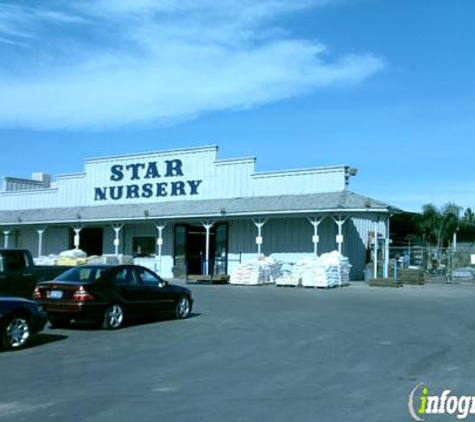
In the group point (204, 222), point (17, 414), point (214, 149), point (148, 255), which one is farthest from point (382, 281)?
point (17, 414)

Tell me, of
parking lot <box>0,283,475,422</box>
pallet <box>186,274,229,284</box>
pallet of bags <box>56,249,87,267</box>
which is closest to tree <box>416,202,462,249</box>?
pallet <box>186,274,229,284</box>

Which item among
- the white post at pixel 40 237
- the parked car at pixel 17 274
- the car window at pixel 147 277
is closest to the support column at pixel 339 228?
the parked car at pixel 17 274

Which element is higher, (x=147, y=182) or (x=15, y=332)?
(x=147, y=182)

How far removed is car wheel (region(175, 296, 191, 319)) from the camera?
16.0m

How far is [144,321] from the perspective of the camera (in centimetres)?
1559

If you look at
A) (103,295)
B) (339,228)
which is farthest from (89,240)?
(103,295)

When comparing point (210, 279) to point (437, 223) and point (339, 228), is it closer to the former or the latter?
point (339, 228)

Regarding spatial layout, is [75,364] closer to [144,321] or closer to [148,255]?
[144,321]

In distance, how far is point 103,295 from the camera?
13.9 meters

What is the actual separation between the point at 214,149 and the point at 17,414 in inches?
1256

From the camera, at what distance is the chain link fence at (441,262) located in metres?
34.6

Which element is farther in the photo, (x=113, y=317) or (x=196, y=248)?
(x=196, y=248)

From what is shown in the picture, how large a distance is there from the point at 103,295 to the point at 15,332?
291 cm

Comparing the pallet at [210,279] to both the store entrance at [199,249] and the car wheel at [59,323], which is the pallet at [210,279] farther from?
the car wheel at [59,323]
